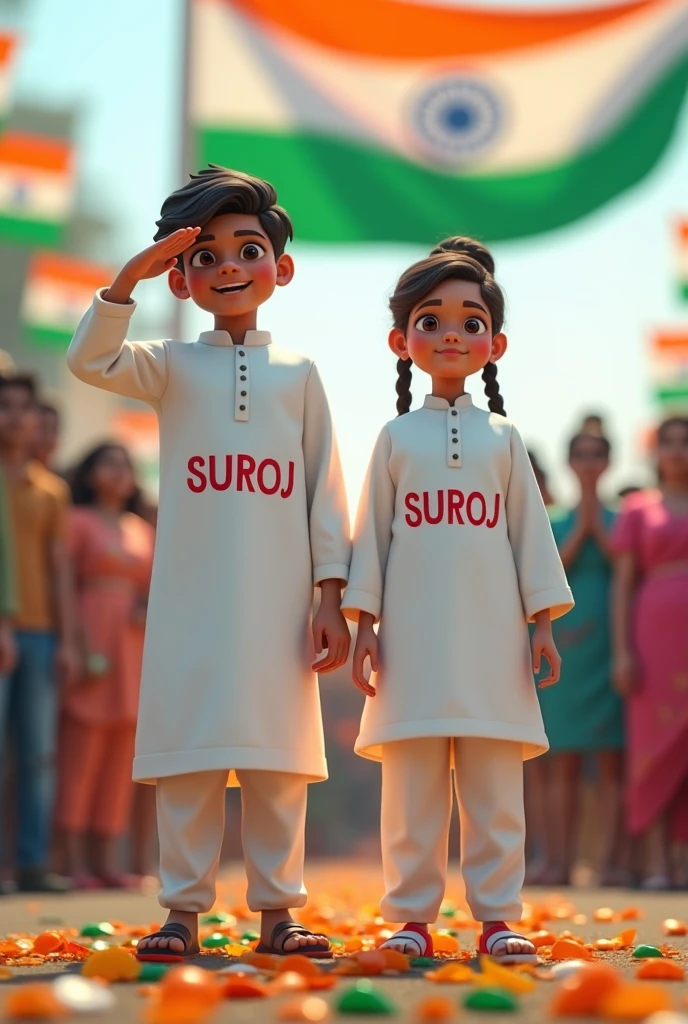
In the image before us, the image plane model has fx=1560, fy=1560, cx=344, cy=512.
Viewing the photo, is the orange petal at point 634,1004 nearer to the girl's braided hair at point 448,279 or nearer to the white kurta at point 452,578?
the white kurta at point 452,578

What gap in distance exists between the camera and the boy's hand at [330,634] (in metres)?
3.62

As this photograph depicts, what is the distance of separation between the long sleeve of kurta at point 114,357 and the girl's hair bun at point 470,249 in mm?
825

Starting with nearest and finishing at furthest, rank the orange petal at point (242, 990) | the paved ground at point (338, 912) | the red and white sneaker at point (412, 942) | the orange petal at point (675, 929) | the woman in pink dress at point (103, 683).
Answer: the paved ground at point (338, 912) < the orange petal at point (242, 990) < the red and white sneaker at point (412, 942) < the orange petal at point (675, 929) < the woman in pink dress at point (103, 683)

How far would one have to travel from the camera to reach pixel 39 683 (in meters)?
6.71

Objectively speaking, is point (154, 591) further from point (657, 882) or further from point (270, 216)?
point (657, 882)

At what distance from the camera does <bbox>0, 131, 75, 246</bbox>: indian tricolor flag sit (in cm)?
1008

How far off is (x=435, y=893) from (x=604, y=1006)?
1.27 metres

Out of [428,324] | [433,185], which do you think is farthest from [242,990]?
[433,185]

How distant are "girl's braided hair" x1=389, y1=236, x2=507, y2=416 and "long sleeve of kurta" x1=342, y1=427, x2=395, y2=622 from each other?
28 cm

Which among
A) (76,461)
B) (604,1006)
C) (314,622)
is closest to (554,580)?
(314,622)

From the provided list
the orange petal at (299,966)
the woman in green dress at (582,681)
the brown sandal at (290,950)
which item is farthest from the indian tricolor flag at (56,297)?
the orange petal at (299,966)

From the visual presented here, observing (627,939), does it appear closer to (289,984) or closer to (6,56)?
(289,984)

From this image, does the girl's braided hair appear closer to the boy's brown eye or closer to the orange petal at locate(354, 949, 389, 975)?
the boy's brown eye

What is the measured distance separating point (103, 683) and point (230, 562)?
149 inches
